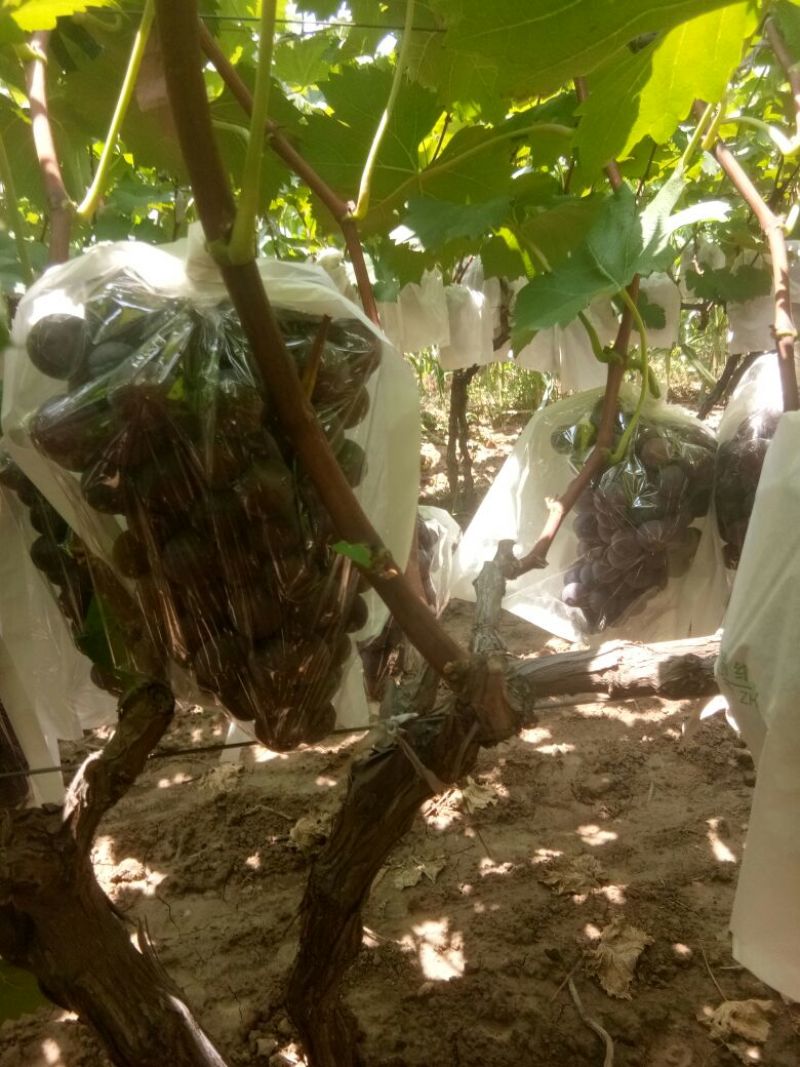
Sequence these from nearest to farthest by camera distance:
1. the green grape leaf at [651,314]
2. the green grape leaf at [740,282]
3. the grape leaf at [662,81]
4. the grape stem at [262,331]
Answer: the grape stem at [262,331]
the grape leaf at [662,81]
the green grape leaf at [651,314]
the green grape leaf at [740,282]

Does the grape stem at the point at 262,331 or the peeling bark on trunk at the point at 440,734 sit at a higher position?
the grape stem at the point at 262,331

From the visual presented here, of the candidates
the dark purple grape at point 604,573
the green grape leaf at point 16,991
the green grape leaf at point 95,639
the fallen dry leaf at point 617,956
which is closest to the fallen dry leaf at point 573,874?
the fallen dry leaf at point 617,956

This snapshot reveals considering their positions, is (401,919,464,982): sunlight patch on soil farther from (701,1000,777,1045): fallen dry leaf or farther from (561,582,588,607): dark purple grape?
(561,582,588,607): dark purple grape

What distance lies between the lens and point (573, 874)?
1.63 m

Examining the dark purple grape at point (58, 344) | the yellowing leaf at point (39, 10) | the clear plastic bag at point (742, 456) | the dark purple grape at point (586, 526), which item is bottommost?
the dark purple grape at point (586, 526)

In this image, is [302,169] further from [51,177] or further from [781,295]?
[781,295]

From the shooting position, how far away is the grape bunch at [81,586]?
683 millimetres

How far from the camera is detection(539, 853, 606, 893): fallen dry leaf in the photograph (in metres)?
1.59

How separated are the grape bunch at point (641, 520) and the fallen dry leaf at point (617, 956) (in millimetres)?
618

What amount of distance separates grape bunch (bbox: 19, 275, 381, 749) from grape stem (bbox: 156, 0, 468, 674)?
0.03 meters

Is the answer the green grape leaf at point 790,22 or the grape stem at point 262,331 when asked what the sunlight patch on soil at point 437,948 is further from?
the green grape leaf at point 790,22

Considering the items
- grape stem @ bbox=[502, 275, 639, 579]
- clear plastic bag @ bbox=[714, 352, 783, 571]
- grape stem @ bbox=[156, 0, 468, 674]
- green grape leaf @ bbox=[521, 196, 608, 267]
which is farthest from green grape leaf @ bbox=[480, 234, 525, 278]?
grape stem @ bbox=[156, 0, 468, 674]

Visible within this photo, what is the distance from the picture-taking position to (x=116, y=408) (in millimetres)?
533

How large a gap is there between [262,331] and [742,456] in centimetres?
90
